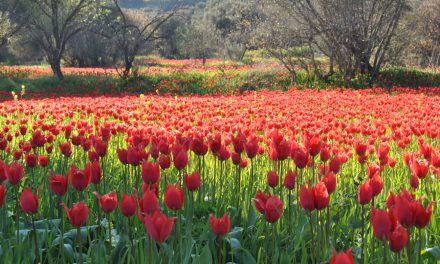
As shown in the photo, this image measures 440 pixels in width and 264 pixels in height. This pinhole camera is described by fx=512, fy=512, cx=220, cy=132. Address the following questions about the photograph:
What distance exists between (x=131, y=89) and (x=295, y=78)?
7.04 m

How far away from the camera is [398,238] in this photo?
1742 mm

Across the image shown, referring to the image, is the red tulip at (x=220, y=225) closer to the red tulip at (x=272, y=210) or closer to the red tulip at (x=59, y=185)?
the red tulip at (x=272, y=210)

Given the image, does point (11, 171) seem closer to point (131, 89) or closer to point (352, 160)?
point (352, 160)

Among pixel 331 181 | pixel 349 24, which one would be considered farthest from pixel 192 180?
pixel 349 24

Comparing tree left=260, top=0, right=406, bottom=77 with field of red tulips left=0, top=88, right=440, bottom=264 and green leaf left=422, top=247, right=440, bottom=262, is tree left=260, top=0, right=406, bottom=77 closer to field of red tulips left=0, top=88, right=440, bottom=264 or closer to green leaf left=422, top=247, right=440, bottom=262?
field of red tulips left=0, top=88, right=440, bottom=264

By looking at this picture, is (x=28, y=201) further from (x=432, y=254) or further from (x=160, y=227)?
(x=432, y=254)

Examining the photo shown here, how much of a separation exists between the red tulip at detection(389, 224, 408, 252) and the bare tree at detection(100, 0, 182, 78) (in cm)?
2179

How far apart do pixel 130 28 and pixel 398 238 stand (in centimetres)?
3959

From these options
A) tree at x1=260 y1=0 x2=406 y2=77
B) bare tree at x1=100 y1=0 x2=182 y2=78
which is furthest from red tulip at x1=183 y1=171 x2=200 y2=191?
bare tree at x1=100 y1=0 x2=182 y2=78

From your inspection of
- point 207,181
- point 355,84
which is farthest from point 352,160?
point 355,84

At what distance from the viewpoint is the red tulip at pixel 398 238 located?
174 cm

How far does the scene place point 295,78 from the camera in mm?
20500

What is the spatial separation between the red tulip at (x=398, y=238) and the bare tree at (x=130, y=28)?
2179 centimetres

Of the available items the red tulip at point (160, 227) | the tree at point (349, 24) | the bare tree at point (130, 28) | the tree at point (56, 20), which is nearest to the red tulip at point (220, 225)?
the red tulip at point (160, 227)
